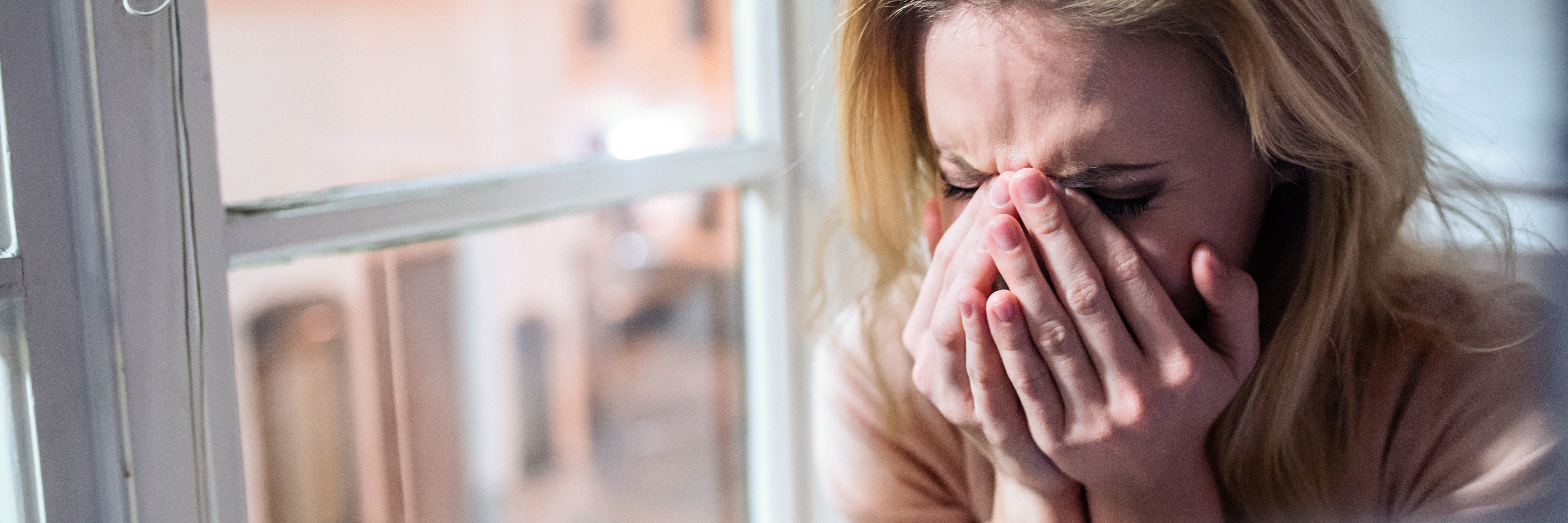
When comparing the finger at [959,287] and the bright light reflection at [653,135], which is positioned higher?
the bright light reflection at [653,135]

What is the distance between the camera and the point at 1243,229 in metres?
0.59

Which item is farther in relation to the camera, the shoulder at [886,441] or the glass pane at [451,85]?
the shoulder at [886,441]

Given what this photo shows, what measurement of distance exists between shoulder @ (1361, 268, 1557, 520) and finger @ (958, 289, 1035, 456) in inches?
8.3

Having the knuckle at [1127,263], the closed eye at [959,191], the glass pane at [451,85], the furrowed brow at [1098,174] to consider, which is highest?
the glass pane at [451,85]

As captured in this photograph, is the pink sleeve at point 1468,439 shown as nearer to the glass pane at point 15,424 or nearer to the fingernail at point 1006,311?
the fingernail at point 1006,311

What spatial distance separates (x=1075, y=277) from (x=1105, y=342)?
0.05 m

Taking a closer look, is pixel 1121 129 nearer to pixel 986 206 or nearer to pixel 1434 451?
pixel 986 206

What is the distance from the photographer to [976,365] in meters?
0.62

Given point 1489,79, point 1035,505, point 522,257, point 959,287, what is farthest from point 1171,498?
point 522,257

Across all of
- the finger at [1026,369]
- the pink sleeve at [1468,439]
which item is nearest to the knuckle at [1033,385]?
the finger at [1026,369]

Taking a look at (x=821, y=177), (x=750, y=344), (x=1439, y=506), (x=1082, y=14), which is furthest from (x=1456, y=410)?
(x=750, y=344)

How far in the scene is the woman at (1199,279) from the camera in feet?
1.79

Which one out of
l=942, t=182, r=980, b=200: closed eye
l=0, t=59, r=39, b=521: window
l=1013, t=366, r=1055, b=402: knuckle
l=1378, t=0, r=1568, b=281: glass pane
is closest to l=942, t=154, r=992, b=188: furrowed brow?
l=942, t=182, r=980, b=200: closed eye

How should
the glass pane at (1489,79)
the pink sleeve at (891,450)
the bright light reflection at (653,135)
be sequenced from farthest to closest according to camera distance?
the bright light reflection at (653,135), the pink sleeve at (891,450), the glass pane at (1489,79)
